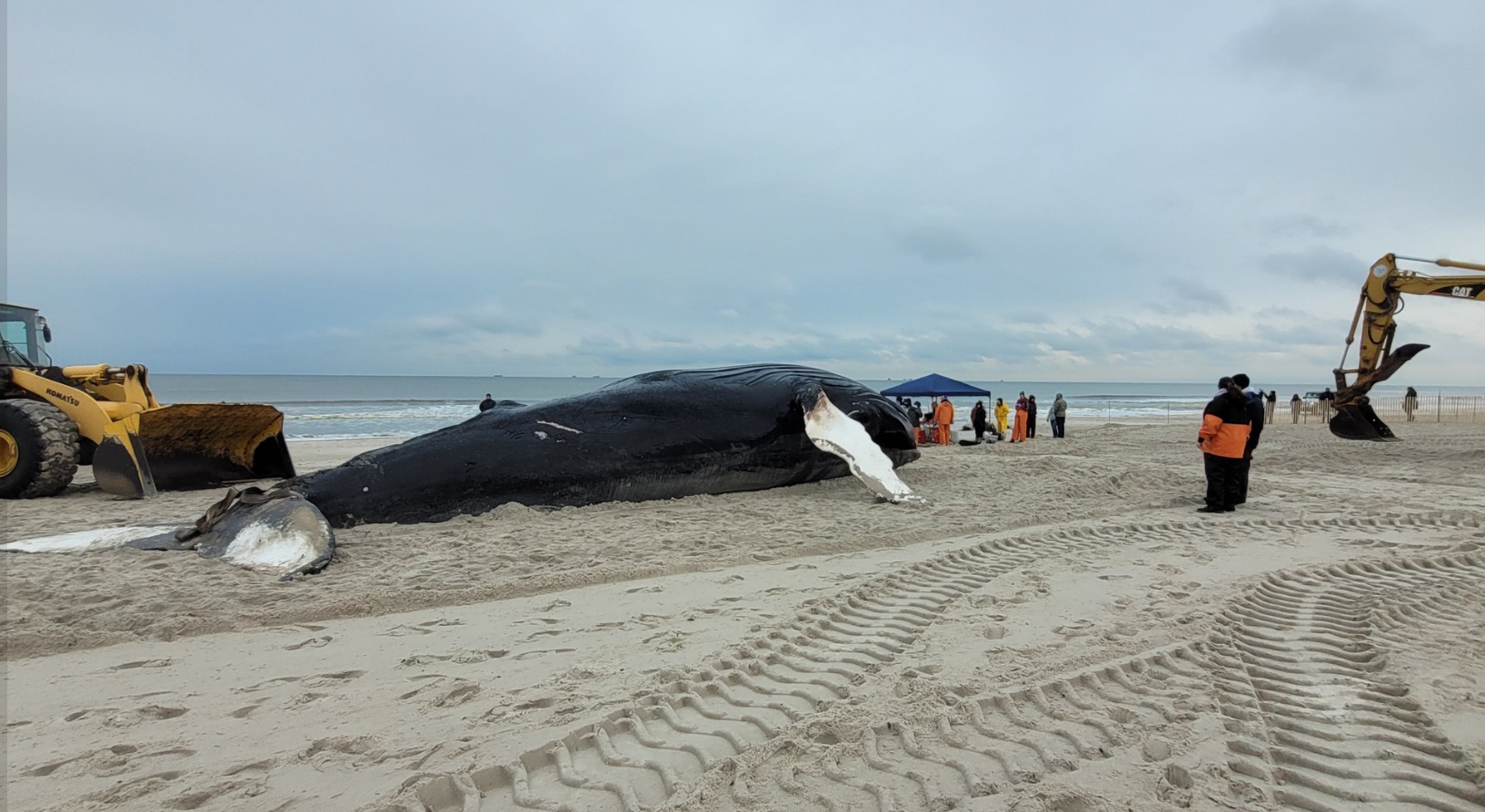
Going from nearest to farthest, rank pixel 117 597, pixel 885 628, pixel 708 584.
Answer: pixel 885 628 → pixel 117 597 → pixel 708 584

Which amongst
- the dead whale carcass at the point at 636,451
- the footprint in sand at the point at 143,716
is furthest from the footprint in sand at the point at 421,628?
the dead whale carcass at the point at 636,451

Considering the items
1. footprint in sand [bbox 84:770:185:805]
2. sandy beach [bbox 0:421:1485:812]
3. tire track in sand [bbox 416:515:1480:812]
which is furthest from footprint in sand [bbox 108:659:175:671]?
tire track in sand [bbox 416:515:1480:812]

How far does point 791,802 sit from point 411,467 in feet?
18.5

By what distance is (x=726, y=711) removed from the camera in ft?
9.42

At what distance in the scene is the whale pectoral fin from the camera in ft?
25.7

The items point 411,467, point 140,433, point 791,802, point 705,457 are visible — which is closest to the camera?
point 791,802

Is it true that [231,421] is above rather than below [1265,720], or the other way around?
above

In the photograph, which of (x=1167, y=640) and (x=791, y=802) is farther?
(x=1167, y=640)

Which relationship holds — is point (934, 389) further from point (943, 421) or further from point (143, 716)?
point (143, 716)

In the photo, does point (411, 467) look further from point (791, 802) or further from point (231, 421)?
point (791, 802)

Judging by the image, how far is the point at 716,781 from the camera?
2355mm

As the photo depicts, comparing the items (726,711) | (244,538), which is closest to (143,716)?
(726,711)

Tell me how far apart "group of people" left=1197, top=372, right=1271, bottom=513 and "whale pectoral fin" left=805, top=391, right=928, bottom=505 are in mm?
2919

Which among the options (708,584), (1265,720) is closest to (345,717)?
(708,584)
